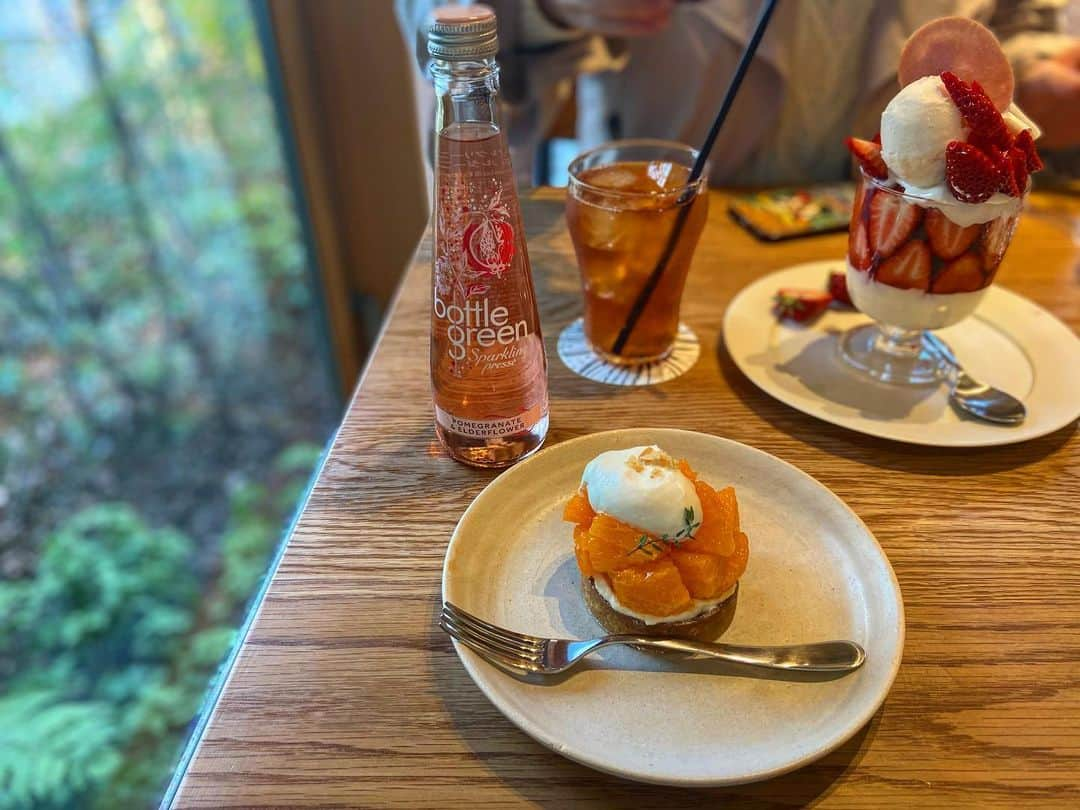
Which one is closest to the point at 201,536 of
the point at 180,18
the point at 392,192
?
the point at 392,192

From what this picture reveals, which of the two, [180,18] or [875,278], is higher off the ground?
[180,18]

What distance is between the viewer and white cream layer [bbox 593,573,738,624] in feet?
1.72

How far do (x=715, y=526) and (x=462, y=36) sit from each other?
38 centimetres

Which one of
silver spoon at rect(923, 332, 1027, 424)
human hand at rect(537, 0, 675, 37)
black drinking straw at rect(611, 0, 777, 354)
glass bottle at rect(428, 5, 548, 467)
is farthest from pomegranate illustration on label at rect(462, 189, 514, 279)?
human hand at rect(537, 0, 675, 37)

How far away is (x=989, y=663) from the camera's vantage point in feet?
1.77

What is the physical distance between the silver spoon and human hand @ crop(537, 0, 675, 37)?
653 mm

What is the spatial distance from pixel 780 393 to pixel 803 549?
0.22m

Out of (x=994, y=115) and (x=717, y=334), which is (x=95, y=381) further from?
(x=994, y=115)

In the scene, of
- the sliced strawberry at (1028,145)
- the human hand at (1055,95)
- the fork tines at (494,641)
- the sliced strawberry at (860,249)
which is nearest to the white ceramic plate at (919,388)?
the sliced strawberry at (860,249)

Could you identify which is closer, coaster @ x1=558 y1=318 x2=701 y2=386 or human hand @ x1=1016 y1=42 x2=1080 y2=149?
coaster @ x1=558 y1=318 x2=701 y2=386

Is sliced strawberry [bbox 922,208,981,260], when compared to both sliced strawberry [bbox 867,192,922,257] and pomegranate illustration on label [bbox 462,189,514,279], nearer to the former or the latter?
sliced strawberry [bbox 867,192,922,257]

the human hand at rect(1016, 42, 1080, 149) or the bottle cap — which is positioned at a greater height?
the bottle cap

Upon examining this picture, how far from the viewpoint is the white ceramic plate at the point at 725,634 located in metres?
0.46

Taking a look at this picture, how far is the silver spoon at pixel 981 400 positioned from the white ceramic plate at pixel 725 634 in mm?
243
